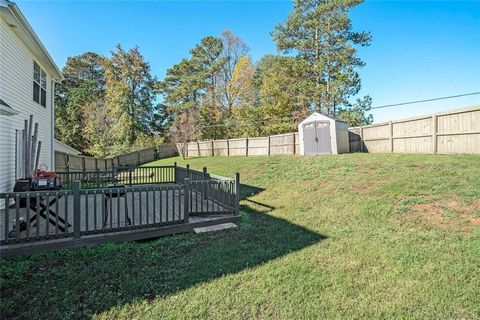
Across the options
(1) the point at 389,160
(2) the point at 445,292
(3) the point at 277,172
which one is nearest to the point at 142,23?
(3) the point at 277,172

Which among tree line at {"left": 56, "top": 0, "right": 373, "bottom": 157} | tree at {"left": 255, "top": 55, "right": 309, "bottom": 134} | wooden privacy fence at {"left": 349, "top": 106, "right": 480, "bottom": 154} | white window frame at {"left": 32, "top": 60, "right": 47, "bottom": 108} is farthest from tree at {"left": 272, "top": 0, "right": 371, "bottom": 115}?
white window frame at {"left": 32, "top": 60, "right": 47, "bottom": 108}

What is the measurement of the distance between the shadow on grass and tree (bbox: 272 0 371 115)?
18281 millimetres

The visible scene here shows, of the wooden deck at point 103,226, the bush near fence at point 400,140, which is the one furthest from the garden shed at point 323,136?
the wooden deck at point 103,226

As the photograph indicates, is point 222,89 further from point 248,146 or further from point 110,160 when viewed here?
point 110,160

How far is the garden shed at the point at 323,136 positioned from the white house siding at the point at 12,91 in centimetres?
1260

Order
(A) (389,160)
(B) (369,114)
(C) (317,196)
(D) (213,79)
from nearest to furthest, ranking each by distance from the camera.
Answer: (C) (317,196) → (A) (389,160) → (B) (369,114) → (D) (213,79)

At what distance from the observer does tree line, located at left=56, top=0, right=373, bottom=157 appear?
69.5 feet

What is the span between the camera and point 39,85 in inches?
360

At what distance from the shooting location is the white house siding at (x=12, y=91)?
6.23 m

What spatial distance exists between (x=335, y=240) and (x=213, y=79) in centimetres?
2925

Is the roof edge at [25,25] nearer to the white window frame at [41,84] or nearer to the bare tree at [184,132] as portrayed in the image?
the white window frame at [41,84]

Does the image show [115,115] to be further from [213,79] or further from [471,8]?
[471,8]

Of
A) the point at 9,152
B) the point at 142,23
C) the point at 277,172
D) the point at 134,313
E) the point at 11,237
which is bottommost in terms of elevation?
the point at 134,313

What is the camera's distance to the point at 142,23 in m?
10.9
